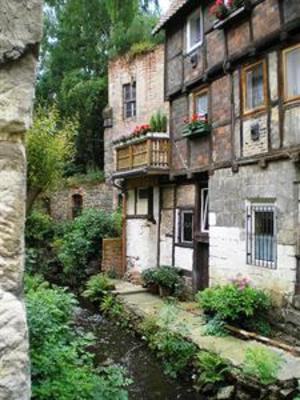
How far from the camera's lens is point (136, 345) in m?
9.54

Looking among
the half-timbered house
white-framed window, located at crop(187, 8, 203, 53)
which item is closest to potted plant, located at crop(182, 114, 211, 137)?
the half-timbered house

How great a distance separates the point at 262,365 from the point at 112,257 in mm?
9919

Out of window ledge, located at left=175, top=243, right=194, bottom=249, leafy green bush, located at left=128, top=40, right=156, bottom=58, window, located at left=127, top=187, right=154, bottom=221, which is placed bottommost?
window ledge, located at left=175, top=243, right=194, bottom=249

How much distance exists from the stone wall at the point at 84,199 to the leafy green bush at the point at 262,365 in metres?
15.8

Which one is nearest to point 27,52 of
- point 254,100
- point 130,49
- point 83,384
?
point 83,384

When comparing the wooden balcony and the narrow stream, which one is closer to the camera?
the narrow stream

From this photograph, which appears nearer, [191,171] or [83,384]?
[83,384]

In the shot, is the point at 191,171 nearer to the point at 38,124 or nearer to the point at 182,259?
the point at 182,259

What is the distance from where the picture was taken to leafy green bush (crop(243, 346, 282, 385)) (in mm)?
6285

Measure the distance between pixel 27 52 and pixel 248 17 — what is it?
875cm

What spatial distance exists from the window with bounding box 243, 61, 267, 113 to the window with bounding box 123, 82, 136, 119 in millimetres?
11693

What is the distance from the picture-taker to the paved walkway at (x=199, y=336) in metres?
6.94

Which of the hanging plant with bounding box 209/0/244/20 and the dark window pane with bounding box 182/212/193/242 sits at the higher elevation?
the hanging plant with bounding box 209/0/244/20

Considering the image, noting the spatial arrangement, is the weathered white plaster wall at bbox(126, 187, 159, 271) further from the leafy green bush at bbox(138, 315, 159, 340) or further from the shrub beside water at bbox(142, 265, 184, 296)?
the leafy green bush at bbox(138, 315, 159, 340)
